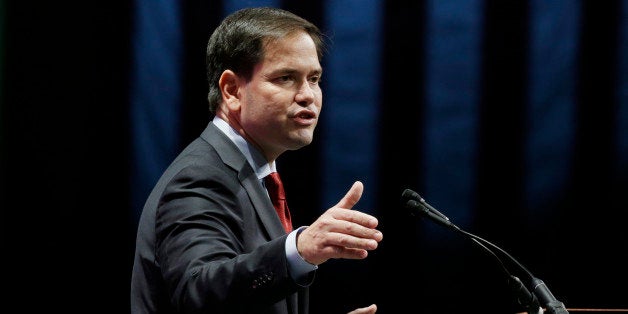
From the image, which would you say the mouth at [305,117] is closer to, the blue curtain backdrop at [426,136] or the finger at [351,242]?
the finger at [351,242]

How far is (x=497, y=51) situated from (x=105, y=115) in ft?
4.19

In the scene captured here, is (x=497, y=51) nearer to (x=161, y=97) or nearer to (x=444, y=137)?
(x=444, y=137)

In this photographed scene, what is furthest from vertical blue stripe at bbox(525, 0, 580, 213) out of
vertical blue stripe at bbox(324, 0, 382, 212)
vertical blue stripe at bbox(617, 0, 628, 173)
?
vertical blue stripe at bbox(324, 0, 382, 212)

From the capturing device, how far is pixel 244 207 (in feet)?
4.54

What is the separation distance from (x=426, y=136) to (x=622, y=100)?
0.64m

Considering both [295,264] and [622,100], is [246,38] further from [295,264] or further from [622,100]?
[622,100]

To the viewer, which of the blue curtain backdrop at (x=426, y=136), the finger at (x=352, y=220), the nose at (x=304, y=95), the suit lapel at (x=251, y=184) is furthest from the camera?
the blue curtain backdrop at (x=426, y=136)

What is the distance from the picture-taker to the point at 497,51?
8.16 feet

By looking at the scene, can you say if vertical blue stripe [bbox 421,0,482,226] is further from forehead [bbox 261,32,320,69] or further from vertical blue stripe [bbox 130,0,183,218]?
forehead [bbox 261,32,320,69]

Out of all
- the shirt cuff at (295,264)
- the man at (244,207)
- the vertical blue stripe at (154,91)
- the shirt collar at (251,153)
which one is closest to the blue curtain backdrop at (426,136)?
the vertical blue stripe at (154,91)

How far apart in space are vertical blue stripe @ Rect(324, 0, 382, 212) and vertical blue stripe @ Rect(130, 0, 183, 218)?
483mm

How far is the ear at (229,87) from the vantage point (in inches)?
63.7

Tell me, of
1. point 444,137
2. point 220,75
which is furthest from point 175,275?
point 444,137

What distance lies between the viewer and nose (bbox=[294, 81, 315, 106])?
61.4 inches
